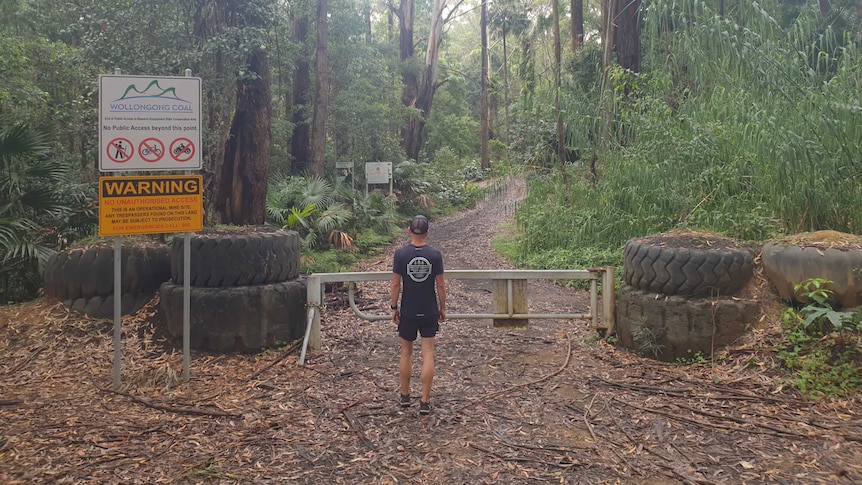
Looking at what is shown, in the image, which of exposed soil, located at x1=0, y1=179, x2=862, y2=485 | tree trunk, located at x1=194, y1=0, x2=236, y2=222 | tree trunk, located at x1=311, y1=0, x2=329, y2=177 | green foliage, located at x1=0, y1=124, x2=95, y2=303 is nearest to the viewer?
exposed soil, located at x1=0, y1=179, x2=862, y2=485

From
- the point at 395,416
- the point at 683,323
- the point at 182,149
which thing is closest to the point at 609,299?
the point at 683,323

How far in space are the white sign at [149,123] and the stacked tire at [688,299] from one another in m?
4.43

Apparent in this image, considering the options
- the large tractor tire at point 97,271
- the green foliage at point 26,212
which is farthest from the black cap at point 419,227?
the green foliage at point 26,212

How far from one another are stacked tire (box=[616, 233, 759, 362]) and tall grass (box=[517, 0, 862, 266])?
4.23ft

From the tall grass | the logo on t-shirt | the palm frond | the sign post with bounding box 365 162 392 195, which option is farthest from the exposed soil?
the sign post with bounding box 365 162 392 195

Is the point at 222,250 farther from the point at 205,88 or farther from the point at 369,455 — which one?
the point at 205,88

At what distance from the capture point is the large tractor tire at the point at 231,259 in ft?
20.3

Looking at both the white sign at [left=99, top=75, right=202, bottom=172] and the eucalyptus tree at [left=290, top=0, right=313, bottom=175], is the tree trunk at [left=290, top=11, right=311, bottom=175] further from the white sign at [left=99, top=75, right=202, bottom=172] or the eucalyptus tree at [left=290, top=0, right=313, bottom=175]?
the white sign at [left=99, top=75, right=202, bottom=172]

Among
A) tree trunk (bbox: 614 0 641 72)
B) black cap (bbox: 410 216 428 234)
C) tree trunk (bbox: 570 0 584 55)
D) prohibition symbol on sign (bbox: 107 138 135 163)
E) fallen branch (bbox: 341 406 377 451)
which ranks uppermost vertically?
tree trunk (bbox: 570 0 584 55)

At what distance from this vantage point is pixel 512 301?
6.78 metres

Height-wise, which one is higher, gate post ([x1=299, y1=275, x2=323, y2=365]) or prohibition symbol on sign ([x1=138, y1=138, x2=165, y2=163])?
prohibition symbol on sign ([x1=138, y1=138, x2=165, y2=163])

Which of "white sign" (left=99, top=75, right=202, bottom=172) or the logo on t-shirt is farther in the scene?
"white sign" (left=99, top=75, right=202, bottom=172)

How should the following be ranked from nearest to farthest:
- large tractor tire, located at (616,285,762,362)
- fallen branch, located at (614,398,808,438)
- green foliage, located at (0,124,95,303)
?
fallen branch, located at (614,398,808,438) < large tractor tire, located at (616,285,762,362) < green foliage, located at (0,124,95,303)

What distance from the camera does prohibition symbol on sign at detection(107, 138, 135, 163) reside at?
5133 millimetres
